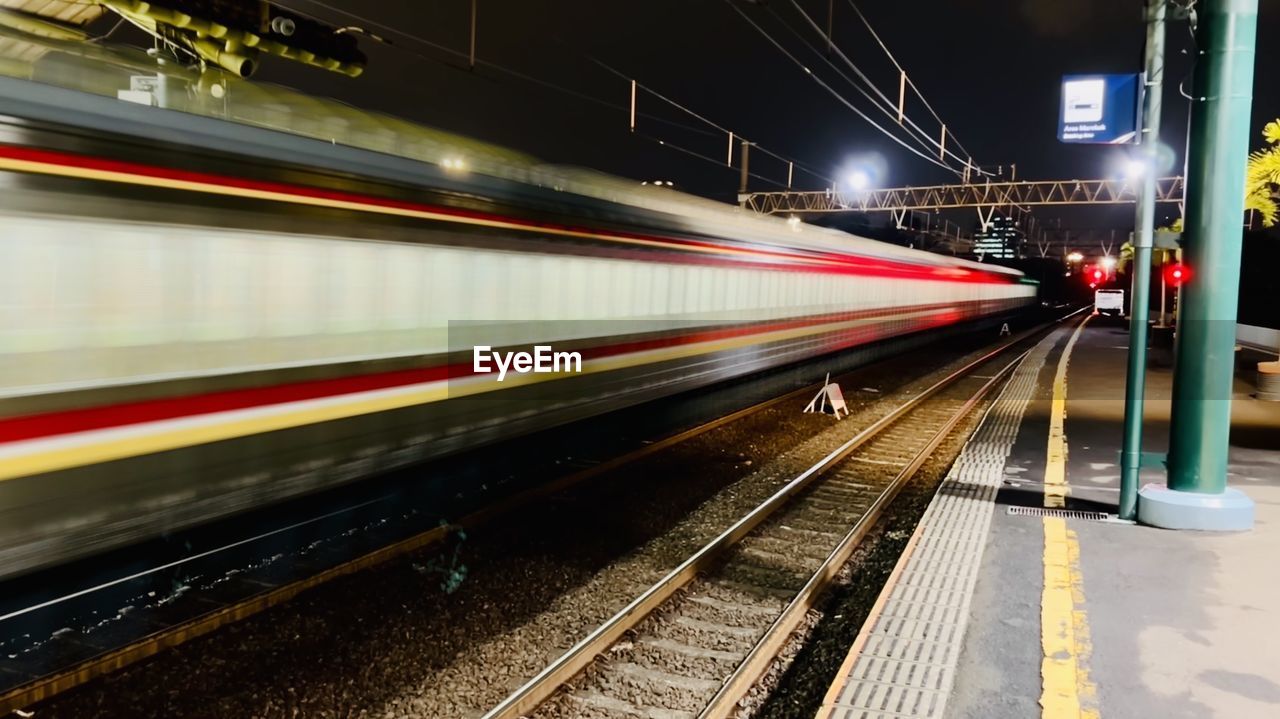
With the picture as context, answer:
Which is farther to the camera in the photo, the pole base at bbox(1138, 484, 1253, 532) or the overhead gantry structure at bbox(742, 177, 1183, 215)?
the overhead gantry structure at bbox(742, 177, 1183, 215)

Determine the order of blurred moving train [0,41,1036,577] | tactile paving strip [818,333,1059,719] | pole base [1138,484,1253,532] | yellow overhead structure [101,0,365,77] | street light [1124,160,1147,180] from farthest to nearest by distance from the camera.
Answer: yellow overhead structure [101,0,365,77], street light [1124,160,1147,180], pole base [1138,484,1253,532], blurred moving train [0,41,1036,577], tactile paving strip [818,333,1059,719]

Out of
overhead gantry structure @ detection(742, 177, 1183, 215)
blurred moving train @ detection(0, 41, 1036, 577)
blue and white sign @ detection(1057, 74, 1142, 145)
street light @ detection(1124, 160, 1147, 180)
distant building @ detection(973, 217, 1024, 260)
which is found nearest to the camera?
blurred moving train @ detection(0, 41, 1036, 577)

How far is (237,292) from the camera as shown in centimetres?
507

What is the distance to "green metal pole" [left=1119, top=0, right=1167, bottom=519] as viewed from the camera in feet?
20.8

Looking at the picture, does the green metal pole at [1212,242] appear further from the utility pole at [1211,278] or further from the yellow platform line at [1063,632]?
the yellow platform line at [1063,632]

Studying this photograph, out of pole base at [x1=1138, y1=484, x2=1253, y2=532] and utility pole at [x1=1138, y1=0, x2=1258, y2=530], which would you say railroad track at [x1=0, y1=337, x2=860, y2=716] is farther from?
utility pole at [x1=1138, y1=0, x2=1258, y2=530]

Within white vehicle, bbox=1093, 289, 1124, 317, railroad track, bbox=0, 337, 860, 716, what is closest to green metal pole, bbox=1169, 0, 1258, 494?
railroad track, bbox=0, 337, 860, 716

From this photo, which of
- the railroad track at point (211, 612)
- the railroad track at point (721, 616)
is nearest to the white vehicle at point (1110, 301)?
the railroad track at point (721, 616)

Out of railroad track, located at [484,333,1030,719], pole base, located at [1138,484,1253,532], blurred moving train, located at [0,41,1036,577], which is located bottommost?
railroad track, located at [484,333,1030,719]

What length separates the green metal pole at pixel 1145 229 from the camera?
6.35 metres

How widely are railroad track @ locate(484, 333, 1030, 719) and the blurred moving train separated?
199 centimetres

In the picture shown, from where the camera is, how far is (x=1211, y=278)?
6.25 m

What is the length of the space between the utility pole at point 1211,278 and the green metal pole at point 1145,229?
0.23m

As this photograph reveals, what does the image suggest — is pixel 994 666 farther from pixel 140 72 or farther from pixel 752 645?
pixel 140 72
